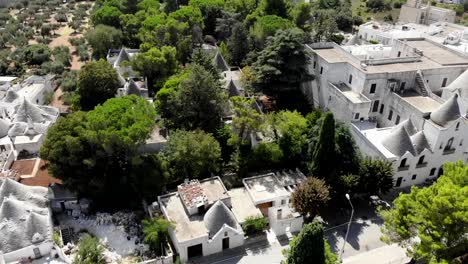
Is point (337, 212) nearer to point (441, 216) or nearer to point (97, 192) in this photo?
point (441, 216)

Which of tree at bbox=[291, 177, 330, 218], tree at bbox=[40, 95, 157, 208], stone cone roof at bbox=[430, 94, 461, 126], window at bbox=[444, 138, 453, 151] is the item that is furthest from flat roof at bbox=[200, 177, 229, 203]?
window at bbox=[444, 138, 453, 151]

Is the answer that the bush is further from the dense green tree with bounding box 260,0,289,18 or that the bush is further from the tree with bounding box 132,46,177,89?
the dense green tree with bounding box 260,0,289,18

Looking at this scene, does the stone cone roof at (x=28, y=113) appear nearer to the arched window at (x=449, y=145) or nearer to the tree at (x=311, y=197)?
the tree at (x=311, y=197)

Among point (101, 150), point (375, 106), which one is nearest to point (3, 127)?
point (101, 150)

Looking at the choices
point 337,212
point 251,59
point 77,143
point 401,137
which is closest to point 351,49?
point 251,59

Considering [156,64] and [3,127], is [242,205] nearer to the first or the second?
[156,64]

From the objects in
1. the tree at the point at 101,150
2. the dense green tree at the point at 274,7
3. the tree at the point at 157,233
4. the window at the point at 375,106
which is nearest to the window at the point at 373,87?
the window at the point at 375,106
